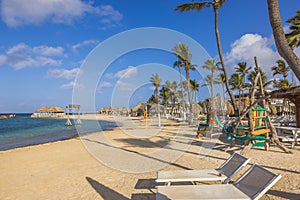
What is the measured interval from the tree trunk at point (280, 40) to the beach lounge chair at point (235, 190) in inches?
68.5

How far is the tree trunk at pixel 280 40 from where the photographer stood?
382 cm

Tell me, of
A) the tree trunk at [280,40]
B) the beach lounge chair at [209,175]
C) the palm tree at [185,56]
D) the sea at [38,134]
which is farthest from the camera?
the palm tree at [185,56]

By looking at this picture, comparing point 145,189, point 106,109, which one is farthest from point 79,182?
point 106,109

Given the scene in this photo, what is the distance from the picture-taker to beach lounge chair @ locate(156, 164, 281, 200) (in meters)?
3.03

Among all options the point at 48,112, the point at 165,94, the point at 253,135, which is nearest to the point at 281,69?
the point at 165,94

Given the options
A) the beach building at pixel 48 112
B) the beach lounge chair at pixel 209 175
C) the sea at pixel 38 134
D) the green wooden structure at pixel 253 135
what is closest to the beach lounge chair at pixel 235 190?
the beach lounge chair at pixel 209 175

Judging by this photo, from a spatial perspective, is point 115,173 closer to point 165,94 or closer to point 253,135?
point 253,135

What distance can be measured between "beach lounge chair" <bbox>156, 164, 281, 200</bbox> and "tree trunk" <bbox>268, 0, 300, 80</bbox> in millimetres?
1741

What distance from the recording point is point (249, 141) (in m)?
7.57

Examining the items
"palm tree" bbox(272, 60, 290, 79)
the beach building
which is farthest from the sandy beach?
the beach building

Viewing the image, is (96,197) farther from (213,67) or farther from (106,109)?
(106,109)

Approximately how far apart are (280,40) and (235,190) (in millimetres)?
2702

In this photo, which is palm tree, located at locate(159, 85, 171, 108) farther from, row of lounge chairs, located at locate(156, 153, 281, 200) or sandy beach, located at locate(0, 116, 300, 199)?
row of lounge chairs, located at locate(156, 153, 281, 200)

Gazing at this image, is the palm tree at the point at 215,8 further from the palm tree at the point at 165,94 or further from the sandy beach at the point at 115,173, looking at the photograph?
the palm tree at the point at 165,94
